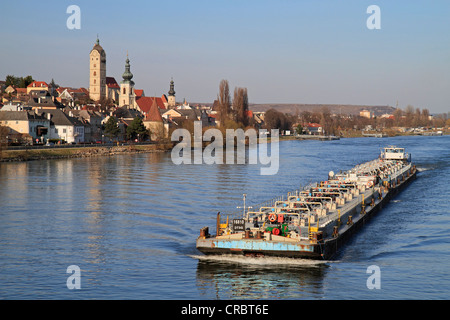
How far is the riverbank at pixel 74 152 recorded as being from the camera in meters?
63.1

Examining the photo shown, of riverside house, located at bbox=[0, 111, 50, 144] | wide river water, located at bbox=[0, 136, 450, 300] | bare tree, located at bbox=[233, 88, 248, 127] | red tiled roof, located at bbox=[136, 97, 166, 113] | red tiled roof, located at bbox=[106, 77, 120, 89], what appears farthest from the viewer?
red tiled roof, located at bbox=[106, 77, 120, 89]

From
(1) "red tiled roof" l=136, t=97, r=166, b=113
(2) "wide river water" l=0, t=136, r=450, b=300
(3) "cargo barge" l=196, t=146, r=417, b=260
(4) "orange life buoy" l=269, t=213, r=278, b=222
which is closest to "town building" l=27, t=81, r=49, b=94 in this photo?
(1) "red tiled roof" l=136, t=97, r=166, b=113

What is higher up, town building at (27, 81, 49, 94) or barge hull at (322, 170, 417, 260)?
town building at (27, 81, 49, 94)

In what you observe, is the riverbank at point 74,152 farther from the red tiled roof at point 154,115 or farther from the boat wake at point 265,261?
the boat wake at point 265,261

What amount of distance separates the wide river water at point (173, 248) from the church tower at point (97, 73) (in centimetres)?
12250

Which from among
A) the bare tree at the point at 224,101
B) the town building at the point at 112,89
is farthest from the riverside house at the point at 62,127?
the town building at the point at 112,89

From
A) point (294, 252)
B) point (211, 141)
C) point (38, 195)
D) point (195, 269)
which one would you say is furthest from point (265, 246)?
point (211, 141)

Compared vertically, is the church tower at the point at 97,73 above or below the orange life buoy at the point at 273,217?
above

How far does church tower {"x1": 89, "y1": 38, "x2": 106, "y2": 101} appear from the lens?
→ 537 feet

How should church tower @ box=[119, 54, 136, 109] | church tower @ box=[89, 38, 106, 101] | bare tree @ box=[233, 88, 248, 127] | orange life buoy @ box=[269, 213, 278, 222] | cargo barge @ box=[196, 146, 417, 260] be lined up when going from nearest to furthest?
cargo barge @ box=[196, 146, 417, 260] → orange life buoy @ box=[269, 213, 278, 222] → bare tree @ box=[233, 88, 248, 127] → church tower @ box=[119, 54, 136, 109] → church tower @ box=[89, 38, 106, 101]

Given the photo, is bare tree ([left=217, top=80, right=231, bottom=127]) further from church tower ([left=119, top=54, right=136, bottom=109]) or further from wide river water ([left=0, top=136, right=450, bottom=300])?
wide river water ([left=0, top=136, right=450, bottom=300])

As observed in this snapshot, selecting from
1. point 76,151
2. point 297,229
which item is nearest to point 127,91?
point 76,151

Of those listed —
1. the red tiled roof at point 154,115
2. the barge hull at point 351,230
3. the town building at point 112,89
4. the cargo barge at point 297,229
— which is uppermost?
the town building at point 112,89

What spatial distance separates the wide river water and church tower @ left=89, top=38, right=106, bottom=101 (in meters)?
122
